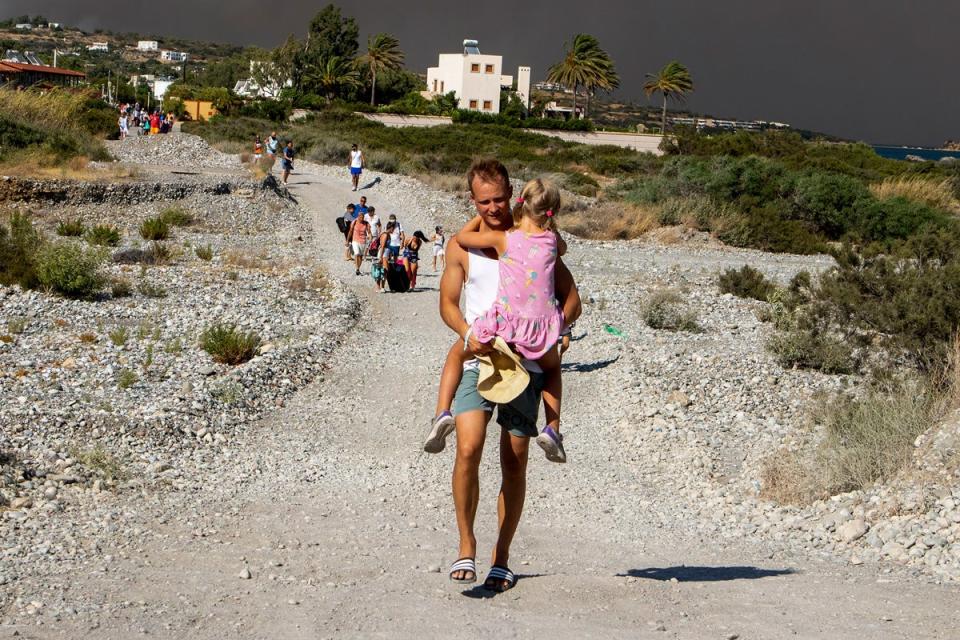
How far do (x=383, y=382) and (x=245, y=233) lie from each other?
16.4 metres

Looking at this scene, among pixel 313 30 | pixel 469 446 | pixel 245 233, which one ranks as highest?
pixel 313 30

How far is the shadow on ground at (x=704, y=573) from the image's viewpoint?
6.19m

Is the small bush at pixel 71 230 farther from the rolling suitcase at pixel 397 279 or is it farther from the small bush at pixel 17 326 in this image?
the small bush at pixel 17 326

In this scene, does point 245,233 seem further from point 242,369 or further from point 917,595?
point 917,595

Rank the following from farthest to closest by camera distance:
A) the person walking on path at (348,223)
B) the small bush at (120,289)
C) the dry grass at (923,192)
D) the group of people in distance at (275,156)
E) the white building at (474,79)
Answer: the white building at (474,79)
the dry grass at (923,192)
the group of people in distance at (275,156)
the person walking on path at (348,223)
the small bush at (120,289)

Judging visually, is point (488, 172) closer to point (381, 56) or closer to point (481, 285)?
point (481, 285)

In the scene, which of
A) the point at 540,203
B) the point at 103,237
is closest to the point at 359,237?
the point at 103,237

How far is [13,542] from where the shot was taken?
632cm

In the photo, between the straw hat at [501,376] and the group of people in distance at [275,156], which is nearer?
the straw hat at [501,376]

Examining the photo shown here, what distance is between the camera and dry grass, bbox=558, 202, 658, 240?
32.4m

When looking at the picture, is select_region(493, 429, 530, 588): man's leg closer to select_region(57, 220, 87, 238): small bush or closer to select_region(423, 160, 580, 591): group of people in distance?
select_region(423, 160, 580, 591): group of people in distance

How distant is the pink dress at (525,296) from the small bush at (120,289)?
1418cm

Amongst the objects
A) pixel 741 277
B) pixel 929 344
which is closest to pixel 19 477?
pixel 929 344

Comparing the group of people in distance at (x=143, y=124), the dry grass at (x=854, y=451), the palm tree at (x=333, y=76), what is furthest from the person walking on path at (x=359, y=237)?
the palm tree at (x=333, y=76)
